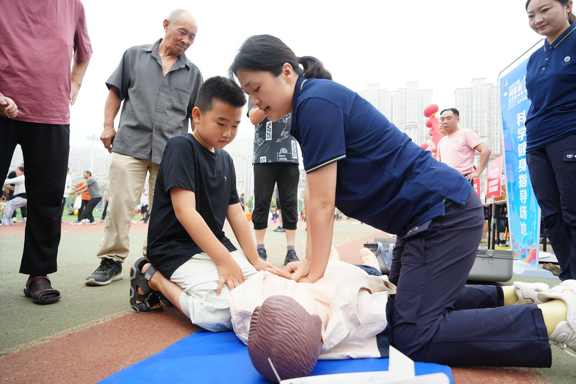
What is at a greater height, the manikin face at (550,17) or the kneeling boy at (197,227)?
the manikin face at (550,17)

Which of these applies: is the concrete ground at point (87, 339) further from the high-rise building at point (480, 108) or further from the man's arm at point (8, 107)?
the high-rise building at point (480, 108)

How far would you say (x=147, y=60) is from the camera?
2867 millimetres

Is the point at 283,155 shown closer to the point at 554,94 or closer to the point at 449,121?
the point at 554,94

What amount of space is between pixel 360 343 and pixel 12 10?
2437mm

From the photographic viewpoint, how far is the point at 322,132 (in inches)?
58.6

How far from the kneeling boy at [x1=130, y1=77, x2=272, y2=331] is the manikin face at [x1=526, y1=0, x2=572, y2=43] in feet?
6.25

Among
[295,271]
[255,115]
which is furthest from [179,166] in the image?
[255,115]

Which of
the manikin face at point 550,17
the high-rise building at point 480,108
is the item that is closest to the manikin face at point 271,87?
the manikin face at point 550,17

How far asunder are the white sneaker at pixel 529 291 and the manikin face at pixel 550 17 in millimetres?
1670

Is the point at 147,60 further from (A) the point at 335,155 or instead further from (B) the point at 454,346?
(B) the point at 454,346

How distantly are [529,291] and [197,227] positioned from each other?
4.96ft

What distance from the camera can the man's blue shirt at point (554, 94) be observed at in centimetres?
223

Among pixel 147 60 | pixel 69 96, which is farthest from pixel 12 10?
pixel 147 60

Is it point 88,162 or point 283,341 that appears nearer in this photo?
point 283,341
